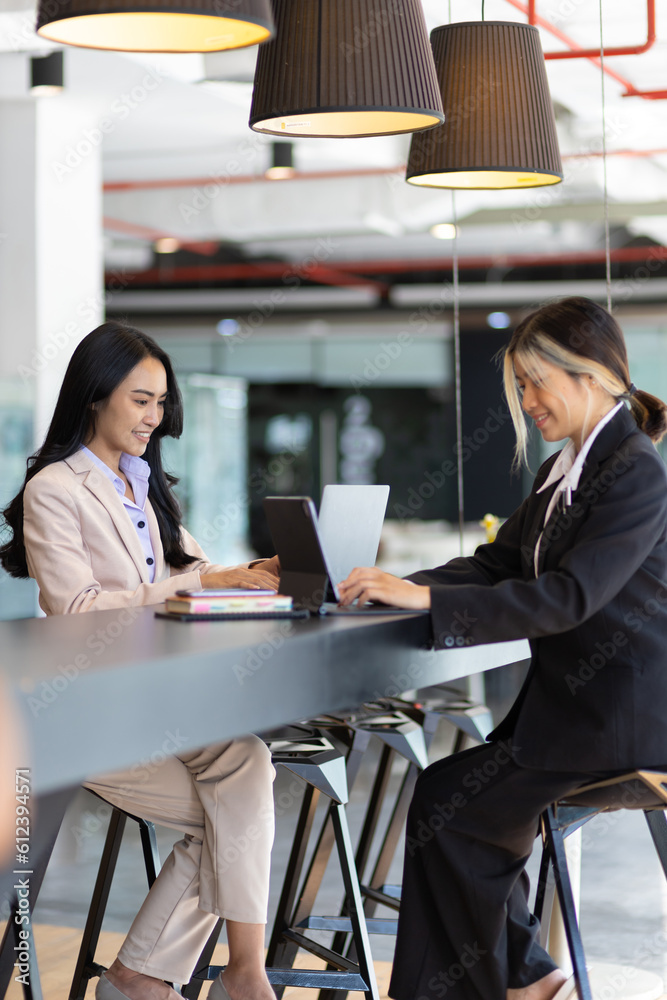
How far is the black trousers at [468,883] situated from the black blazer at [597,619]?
9cm

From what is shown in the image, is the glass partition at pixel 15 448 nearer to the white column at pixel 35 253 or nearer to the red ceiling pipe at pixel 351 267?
the white column at pixel 35 253

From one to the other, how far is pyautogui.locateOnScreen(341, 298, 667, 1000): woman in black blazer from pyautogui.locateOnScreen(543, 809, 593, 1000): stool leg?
0.04 meters

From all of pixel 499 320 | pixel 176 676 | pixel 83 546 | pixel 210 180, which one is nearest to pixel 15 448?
pixel 83 546

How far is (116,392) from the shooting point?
264cm

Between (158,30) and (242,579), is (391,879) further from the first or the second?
(158,30)

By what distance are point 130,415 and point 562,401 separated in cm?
101

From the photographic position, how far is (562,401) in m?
2.07

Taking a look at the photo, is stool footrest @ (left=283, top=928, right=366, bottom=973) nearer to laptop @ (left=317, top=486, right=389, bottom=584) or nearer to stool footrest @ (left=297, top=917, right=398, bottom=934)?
stool footrest @ (left=297, top=917, right=398, bottom=934)

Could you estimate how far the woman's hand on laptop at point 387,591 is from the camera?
6.44 feet

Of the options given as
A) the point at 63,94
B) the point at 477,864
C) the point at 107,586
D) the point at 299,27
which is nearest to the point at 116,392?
the point at 107,586

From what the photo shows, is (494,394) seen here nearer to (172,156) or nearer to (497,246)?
(497,246)

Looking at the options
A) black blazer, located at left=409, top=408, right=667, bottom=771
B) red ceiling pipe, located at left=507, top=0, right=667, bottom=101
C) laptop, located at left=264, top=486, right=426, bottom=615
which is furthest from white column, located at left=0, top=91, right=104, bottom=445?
black blazer, located at left=409, top=408, right=667, bottom=771

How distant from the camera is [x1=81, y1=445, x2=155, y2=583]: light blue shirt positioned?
8.63 ft

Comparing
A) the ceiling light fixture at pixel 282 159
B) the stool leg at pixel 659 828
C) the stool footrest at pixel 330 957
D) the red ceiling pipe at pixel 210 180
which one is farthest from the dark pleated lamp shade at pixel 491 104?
the red ceiling pipe at pixel 210 180
